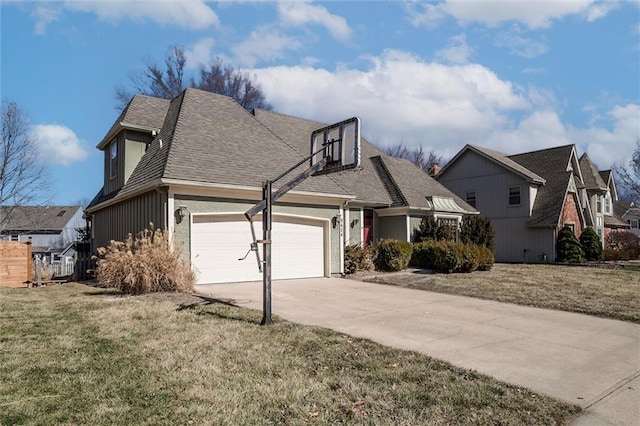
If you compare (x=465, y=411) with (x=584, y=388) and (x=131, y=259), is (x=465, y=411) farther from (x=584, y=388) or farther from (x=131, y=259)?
(x=131, y=259)

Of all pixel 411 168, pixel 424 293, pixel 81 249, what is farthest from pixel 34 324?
pixel 411 168

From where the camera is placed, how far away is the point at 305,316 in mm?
8062

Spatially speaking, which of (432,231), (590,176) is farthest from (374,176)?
(590,176)

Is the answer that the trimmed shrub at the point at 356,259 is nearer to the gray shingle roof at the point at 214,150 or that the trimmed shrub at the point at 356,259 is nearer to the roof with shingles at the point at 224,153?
the roof with shingles at the point at 224,153

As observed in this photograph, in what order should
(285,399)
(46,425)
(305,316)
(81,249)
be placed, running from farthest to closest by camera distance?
(81,249) → (305,316) → (285,399) → (46,425)

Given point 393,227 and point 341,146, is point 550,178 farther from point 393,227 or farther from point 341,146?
point 341,146

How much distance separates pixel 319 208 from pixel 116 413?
11.3 metres

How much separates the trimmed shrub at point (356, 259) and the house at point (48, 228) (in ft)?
119

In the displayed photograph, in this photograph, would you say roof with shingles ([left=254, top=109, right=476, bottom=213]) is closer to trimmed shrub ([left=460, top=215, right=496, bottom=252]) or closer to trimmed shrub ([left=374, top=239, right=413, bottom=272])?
trimmed shrub ([left=460, top=215, right=496, bottom=252])

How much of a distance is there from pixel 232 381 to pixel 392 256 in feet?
41.8

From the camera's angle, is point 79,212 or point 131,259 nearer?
point 131,259

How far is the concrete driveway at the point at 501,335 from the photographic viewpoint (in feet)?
15.0

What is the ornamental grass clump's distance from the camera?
10102 mm

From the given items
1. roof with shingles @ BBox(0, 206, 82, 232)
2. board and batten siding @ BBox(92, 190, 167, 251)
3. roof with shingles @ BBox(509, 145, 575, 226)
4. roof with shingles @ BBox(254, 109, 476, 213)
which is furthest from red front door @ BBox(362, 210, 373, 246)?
roof with shingles @ BBox(0, 206, 82, 232)
